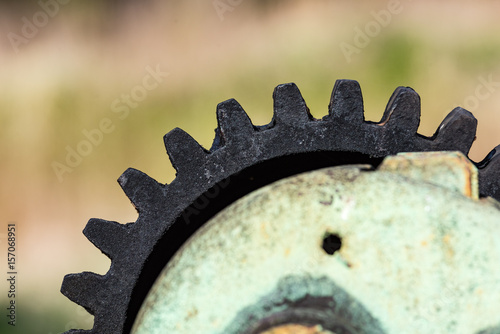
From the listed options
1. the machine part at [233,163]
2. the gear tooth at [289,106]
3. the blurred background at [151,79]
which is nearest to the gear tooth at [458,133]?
the machine part at [233,163]

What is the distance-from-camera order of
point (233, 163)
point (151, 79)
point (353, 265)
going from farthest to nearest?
point (151, 79) → point (233, 163) → point (353, 265)

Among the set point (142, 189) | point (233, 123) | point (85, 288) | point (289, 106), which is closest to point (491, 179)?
point (289, 106)

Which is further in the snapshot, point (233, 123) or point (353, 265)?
point (233, 123)

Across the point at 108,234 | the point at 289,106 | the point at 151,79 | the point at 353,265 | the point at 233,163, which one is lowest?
the point at 353,265

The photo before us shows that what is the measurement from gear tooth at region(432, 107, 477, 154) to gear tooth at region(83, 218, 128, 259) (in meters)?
0.70

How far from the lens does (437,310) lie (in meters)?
1.17

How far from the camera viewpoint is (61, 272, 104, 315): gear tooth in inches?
58.4

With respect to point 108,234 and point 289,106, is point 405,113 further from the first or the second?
point 108,234

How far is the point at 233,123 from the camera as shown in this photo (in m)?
1.44

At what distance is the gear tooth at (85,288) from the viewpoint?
58.4 inches

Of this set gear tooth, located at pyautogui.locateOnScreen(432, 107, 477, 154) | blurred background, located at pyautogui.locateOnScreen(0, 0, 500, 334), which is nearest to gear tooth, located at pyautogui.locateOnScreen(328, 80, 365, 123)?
gear tooth, located at pyautogui.locateOnScreen(432, 107, 477, 154)

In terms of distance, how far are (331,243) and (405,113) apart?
14.9 inches

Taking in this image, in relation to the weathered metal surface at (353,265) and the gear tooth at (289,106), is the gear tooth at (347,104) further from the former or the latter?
the weathered metal surface at (353,265)

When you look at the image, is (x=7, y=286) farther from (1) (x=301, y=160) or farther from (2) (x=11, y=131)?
(1) (x=301, y=160)
